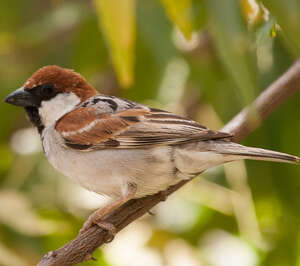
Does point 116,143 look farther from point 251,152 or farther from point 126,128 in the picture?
point 251,152

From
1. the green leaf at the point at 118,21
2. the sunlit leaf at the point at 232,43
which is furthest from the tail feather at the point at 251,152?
the sunlit leaf at the point at 232,43

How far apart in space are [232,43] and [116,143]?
4.78 feet

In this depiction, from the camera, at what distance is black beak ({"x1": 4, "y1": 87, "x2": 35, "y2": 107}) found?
2522mm

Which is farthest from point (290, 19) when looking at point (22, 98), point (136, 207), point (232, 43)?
point (22, 98)

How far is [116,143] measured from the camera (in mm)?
2281

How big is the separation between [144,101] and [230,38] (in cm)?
208

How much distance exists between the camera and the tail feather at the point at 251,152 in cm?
163

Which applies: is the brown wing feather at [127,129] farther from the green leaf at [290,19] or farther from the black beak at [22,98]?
the green leaf at [290,19]

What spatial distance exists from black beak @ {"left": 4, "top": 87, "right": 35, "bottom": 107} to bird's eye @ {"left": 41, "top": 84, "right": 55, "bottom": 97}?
64mm

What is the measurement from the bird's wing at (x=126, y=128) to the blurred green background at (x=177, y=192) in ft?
0.68

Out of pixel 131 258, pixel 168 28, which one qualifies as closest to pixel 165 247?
pixel 131 258

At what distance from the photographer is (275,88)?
1979 millimetres

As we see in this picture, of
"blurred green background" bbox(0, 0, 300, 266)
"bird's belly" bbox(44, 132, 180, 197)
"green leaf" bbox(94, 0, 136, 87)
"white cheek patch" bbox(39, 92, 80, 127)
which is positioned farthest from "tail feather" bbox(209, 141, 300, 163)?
"white cheek patch" bbox(39, 92, 80, 127)

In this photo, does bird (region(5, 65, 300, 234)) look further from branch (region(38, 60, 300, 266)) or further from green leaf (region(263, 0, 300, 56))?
green leaf (region(263, 0, 300, 56))
